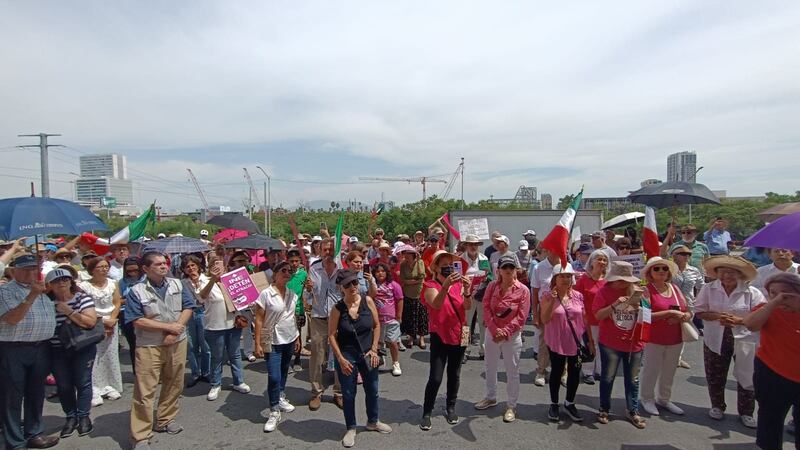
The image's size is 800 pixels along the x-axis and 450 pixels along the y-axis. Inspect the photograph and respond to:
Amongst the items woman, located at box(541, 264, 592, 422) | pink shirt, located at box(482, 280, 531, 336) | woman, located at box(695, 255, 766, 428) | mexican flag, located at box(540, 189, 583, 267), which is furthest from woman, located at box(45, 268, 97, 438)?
woman, located at box(695, 255, 766, 428)

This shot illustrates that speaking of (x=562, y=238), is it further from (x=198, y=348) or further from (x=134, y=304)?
(x=198, y=348)

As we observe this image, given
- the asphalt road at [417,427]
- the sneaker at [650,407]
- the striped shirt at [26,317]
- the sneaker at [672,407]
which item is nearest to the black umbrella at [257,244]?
the asphalt road at [417,427]

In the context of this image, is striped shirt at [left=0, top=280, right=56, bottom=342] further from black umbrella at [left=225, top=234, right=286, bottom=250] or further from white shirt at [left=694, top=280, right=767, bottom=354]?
white shirt at [left=694, top=280, right=767, bottom=354]

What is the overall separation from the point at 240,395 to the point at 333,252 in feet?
7.37

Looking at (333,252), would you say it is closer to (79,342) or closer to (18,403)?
(79,342)

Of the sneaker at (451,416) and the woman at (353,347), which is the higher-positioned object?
the woman at (353,347)

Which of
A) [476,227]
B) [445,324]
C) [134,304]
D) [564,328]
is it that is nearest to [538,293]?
[564,328]

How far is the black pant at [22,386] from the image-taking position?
403cm

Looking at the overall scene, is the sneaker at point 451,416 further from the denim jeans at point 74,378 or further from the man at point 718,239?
the man at point 718,239

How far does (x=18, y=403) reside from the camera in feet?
13.5

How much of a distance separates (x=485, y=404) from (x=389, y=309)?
2.01 meters

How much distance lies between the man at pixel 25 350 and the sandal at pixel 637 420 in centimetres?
603

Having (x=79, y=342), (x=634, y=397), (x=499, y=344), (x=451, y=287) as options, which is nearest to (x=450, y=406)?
(x=499, y=344)

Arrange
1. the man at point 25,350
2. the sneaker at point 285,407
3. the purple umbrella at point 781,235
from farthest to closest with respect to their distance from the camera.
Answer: the sneaker at point 285,407 < the man at point 25,350 < the purple umbrella at point 781,235
